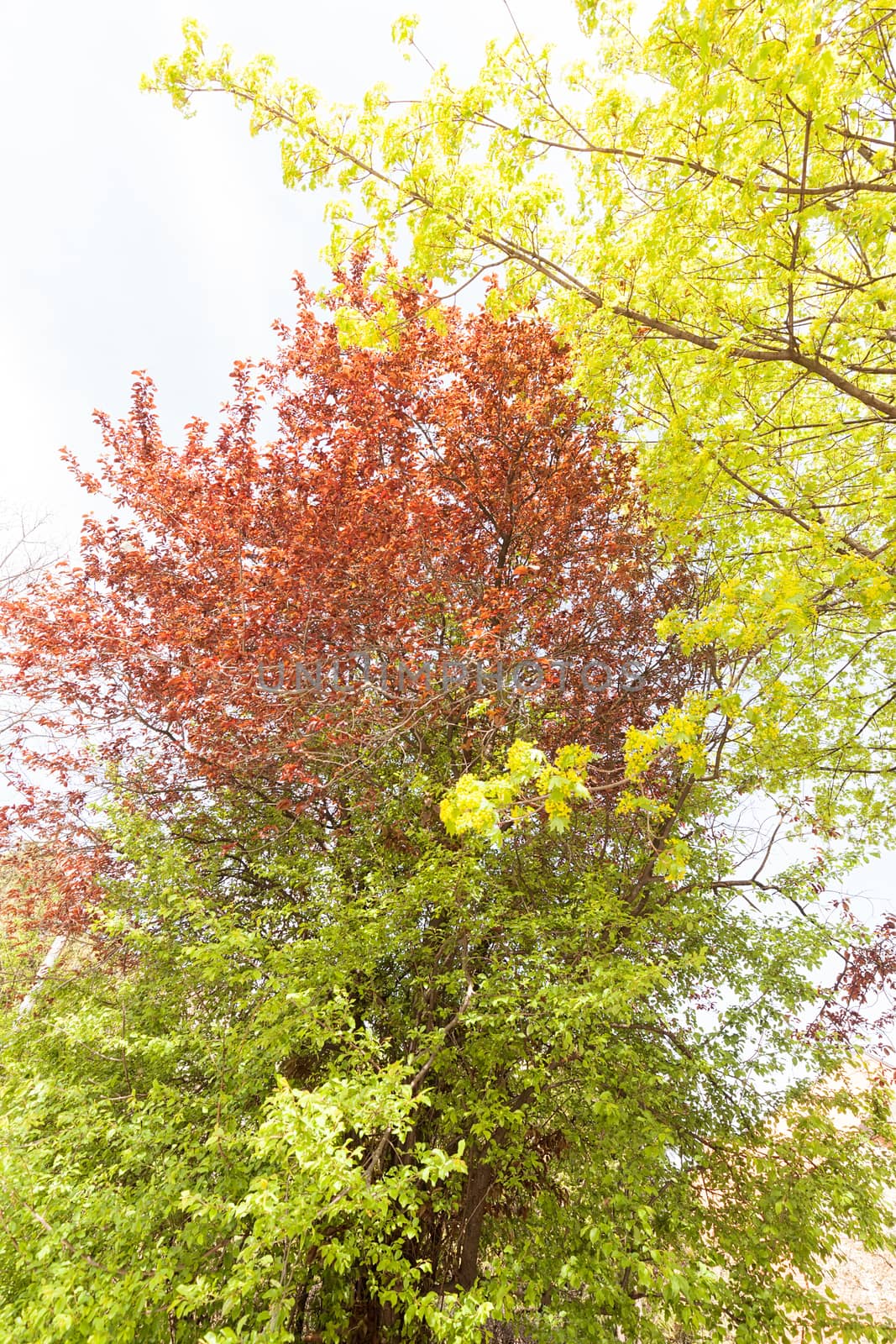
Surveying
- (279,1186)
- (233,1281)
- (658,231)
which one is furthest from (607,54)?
(233,1281)

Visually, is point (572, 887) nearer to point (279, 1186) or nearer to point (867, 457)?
point (279, 1186)

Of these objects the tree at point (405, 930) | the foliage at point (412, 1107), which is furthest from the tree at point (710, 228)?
the foliage at point (412, 1107)

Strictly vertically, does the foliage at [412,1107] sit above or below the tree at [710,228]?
below

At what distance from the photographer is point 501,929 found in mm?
5586

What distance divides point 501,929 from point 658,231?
5.36 meters

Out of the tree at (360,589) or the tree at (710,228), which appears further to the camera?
the tree at (360,589)

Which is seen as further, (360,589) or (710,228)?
(360,589)
